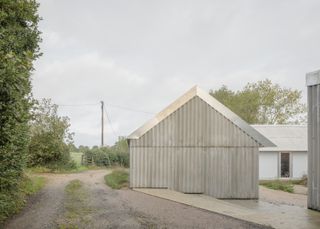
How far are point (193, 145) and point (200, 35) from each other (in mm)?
5456

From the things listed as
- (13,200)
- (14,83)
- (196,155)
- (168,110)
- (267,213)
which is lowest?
(267,213)

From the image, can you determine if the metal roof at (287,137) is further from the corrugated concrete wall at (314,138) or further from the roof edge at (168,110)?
the corrugated concrete wall at (314,138)

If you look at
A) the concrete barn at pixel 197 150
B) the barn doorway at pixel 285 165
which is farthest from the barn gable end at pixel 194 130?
the barn doorway at pixel 285 165

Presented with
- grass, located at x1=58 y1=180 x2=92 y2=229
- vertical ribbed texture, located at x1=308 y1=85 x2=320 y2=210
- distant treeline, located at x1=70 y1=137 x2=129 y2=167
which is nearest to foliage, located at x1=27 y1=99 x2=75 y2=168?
distant treeline, located at x1=70 y1=137 x2=129 y2=167

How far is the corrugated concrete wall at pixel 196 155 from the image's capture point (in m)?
19.0

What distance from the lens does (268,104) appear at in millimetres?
50469

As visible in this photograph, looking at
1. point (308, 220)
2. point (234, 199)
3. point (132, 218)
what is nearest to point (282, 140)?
point (234, 199)

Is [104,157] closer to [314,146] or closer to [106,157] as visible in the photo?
[106,157]

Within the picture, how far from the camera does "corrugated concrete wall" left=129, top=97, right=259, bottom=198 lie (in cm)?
1895

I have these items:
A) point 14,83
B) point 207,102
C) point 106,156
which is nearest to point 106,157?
point 106,156

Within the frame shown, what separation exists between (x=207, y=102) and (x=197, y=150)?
231cm

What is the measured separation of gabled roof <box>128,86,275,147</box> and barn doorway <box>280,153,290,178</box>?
13686 mm

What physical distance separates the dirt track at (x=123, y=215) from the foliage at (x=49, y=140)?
14980mm

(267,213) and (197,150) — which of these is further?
(197,150)
